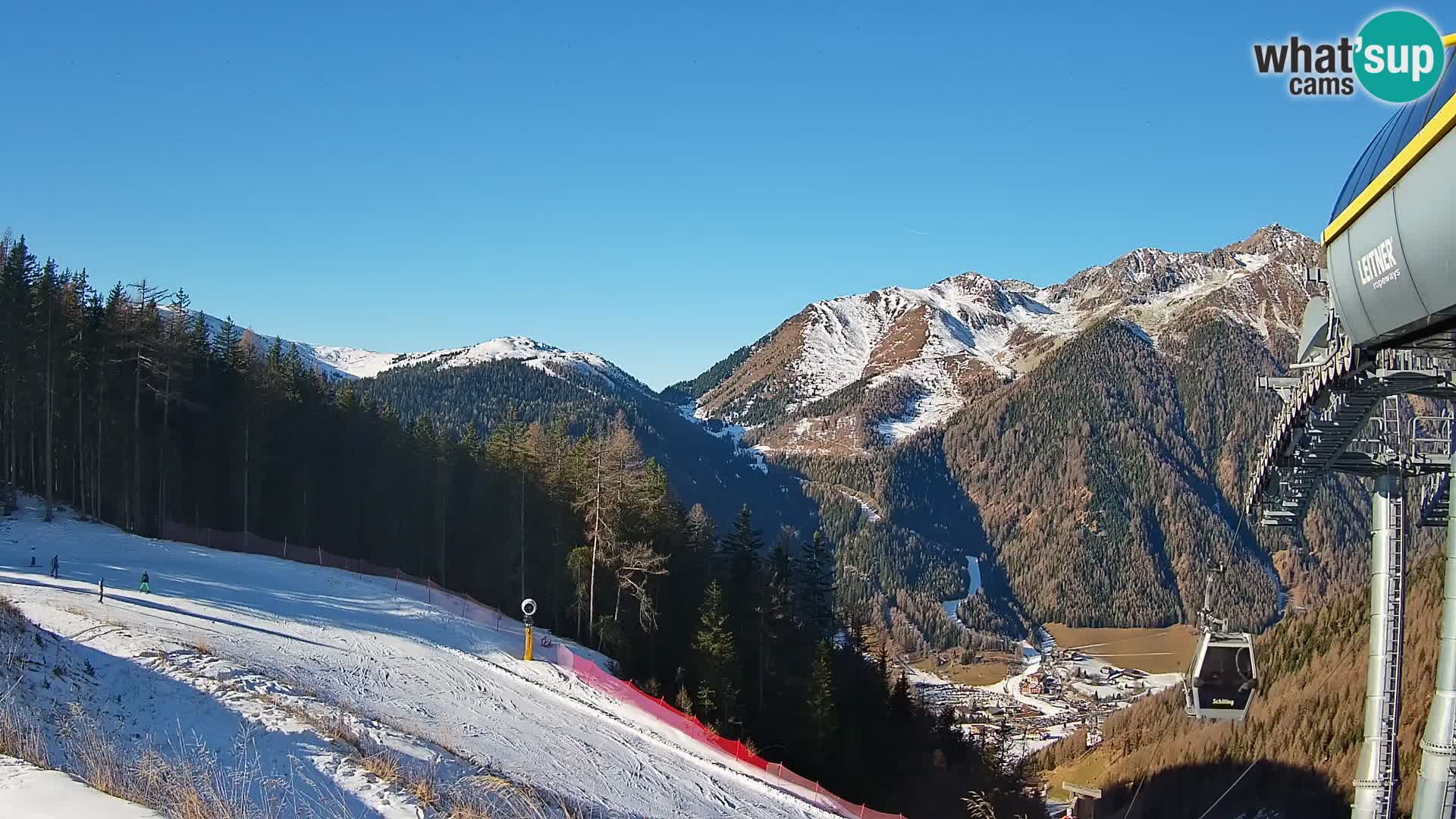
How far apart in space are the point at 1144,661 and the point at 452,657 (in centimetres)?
17182

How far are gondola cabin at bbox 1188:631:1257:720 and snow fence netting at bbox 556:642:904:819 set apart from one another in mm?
8586

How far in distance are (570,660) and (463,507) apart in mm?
25824

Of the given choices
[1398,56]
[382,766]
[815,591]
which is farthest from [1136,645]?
[382,766]

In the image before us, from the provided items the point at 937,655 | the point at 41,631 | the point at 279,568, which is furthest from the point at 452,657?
the point at 937,655

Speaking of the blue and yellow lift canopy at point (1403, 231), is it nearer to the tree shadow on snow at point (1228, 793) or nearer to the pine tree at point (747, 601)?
the tree shadow on snow at point (1228, 793)

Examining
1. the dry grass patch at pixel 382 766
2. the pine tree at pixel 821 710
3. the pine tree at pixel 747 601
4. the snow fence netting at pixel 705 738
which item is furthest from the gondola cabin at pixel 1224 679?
the pine tree at pixel 747 601

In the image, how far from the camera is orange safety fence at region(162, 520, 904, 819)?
905 inches

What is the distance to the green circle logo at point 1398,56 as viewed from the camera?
8078 mm

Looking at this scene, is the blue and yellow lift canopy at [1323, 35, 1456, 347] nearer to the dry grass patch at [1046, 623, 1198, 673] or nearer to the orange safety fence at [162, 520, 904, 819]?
the orange safety fence at [162, 520, 904, 819]

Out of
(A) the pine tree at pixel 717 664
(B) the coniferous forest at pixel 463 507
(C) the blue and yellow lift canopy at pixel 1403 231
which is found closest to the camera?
(C) the blue and yellow lift canopy at pixel 1403 231

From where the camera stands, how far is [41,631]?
621 inches

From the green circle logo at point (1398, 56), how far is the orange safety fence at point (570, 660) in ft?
55.8

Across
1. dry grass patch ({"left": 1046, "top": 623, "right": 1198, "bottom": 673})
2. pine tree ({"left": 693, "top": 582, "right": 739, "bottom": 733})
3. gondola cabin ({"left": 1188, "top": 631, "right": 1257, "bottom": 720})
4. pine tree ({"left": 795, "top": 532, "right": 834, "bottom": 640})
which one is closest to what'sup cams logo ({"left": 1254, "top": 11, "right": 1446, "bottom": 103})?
gondola cabin ({"left": 1188, "top": 631, "right": 1257, "bottom": 720})

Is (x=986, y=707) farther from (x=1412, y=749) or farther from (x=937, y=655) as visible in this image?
(x=1412, y=749)
